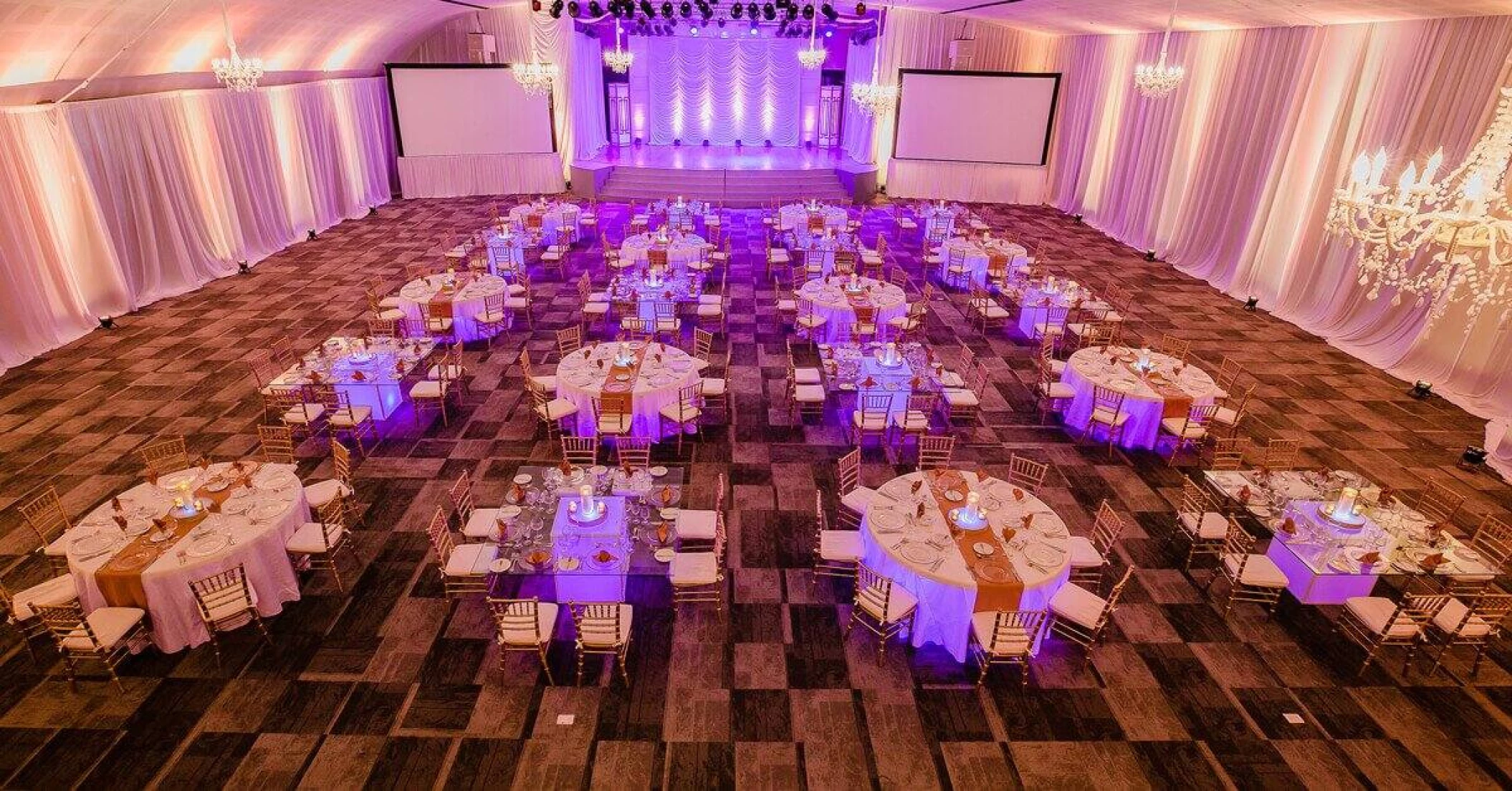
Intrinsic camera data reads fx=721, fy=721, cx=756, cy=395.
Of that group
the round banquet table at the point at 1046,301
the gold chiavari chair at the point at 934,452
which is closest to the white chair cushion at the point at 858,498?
the gold chiavari chair at the point at 934,452

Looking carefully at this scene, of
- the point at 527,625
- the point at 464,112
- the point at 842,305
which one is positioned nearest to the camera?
the point at 527,625

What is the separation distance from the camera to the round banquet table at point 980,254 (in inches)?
643

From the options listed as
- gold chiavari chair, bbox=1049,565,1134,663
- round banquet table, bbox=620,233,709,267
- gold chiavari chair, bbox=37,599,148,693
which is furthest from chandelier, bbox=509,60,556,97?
gold chiavari chair, bbox=1049,565,1134,663

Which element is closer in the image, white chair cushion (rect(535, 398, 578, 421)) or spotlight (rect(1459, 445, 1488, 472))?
white chair cushion (rect(535, 398, 578, 421))

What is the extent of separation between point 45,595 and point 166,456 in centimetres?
275

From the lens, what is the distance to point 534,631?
6.30 meters

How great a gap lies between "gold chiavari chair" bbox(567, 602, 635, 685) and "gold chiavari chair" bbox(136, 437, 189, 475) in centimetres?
549

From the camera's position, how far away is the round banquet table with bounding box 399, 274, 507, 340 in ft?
42.0

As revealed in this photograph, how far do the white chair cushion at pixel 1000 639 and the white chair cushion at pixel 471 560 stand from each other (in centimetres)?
448

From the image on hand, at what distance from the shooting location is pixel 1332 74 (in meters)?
14.8

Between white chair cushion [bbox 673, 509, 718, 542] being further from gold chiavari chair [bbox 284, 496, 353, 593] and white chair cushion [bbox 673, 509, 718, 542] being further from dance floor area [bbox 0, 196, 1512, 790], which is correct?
gold chiavari chair [bbox 284, 496, 353, 593]

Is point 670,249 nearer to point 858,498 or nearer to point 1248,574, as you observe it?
point 858,498

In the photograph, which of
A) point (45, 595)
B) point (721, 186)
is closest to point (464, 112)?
point (721, 186)

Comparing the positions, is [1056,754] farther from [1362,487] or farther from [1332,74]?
[1332,74]
